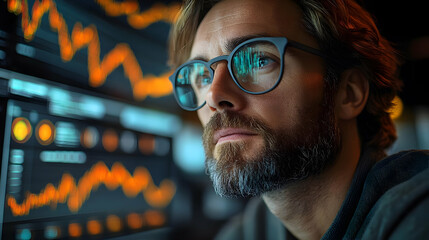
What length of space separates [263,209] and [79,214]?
2.05 feet

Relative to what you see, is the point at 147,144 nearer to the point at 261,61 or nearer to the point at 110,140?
the point at 110,140

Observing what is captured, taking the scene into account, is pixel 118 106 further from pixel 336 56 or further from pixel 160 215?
pixel 336 56

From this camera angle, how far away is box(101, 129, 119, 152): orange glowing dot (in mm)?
865

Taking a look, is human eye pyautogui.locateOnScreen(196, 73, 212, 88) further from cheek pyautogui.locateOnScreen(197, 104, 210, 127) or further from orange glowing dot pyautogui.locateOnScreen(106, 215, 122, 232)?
orange glowing dot pyautogui.locateOnScreen(106, 215, 122, 232)

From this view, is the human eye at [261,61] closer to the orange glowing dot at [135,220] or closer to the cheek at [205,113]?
the cheek at [205,113]

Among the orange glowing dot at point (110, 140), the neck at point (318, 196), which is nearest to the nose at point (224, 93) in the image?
the neck at point (318, 196)

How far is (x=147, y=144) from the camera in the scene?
3.44ft

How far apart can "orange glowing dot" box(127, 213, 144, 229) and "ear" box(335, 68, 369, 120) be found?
653 mm

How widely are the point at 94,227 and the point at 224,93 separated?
19.0 inches

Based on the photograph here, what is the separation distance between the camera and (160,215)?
42.7 inches

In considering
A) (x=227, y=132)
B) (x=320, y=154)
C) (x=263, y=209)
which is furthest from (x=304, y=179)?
(x=263, y=209)

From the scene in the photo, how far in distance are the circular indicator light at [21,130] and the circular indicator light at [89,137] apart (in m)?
0.14

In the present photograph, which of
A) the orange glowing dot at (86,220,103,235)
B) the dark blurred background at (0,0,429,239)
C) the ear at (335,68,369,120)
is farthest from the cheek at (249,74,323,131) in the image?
the orange glowing dot at (86,220,103,235)

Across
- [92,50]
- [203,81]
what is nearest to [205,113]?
[203,81]
